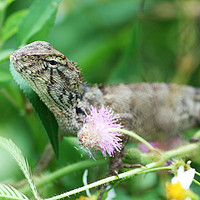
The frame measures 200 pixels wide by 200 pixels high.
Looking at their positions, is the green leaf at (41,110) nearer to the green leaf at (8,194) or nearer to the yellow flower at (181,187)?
the green leaf at (8,194)

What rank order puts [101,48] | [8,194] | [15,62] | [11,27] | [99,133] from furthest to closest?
[101,48]
[11,27]
[15,62]
[99,133]
[8,194]

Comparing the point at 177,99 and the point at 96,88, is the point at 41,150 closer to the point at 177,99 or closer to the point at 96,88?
the point at 96,88

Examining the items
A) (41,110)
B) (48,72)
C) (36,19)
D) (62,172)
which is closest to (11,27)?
(36,19)

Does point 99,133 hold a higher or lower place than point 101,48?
higher

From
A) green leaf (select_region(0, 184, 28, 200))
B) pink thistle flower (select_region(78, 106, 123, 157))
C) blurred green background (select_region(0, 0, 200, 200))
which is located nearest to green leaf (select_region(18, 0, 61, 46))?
blurred green background (select_region(0, 0, 200, 200))

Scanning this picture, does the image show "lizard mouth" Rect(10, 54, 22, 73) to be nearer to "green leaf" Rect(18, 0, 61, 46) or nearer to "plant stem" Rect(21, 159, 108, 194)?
"green leaf" Rect(18, 0, 61, 46)

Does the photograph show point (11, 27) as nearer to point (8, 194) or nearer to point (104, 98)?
point (104, 98)

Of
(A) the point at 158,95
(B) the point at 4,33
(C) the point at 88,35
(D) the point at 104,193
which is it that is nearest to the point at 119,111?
(A) the point at 158,95
